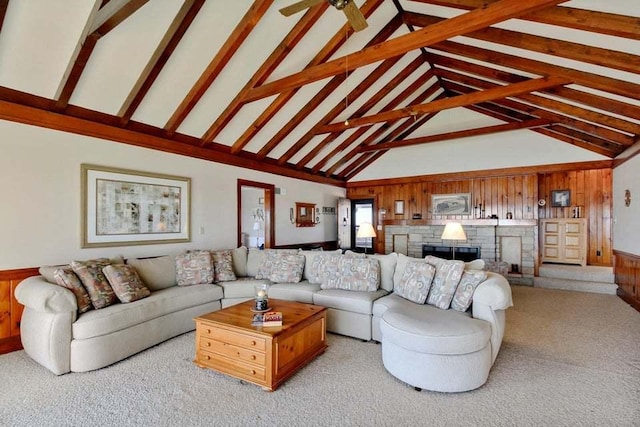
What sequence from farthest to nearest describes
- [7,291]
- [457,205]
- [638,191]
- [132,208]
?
[457,205]
[638,191]
[132,208]
[7,291]

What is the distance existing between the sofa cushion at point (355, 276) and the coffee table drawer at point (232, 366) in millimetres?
1559

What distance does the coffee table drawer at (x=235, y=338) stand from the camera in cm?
252

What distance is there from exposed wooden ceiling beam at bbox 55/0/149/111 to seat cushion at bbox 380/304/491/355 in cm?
354

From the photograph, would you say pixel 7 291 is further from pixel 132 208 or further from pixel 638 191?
pixel 638 191

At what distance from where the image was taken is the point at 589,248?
695 centimetres

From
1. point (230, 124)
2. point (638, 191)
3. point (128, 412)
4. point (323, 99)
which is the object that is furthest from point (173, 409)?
point (638, 191)

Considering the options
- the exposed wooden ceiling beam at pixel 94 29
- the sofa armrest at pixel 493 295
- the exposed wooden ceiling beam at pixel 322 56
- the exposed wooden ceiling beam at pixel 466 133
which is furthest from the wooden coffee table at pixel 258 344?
the exposed wooden ceiling beam at pixel 466 133

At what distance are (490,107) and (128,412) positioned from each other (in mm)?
7749

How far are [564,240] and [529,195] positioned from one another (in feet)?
4.51

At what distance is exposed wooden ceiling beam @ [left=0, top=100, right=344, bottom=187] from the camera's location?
3.34 metres

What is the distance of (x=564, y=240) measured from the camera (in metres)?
7.16

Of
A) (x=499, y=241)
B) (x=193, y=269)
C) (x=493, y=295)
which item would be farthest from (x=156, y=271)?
(x=499, y=241)

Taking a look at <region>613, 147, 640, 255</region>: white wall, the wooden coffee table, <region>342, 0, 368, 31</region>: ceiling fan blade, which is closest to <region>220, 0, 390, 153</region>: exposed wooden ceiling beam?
<region>342, 0, 368, 31</region>: ceiling fan blade

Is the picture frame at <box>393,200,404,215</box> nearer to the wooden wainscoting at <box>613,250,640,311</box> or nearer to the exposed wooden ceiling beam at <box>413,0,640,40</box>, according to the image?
the wooden wainscoting at <box>613,250,640,311</box>
